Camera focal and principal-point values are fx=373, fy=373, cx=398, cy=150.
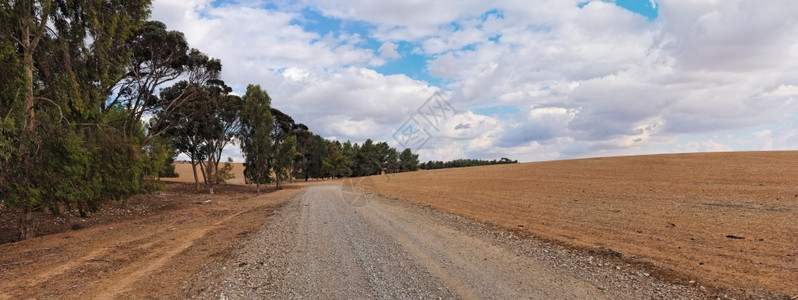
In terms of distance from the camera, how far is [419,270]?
23.1 feet

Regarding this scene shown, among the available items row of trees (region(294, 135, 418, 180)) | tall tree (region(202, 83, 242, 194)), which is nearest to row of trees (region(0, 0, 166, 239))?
tall tree (region(202, 83, 242, 194))

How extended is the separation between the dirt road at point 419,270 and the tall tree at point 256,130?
32.8m

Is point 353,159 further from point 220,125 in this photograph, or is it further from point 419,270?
point 419,270

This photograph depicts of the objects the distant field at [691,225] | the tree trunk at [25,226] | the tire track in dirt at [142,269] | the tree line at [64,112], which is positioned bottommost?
the distant field at [691,225]

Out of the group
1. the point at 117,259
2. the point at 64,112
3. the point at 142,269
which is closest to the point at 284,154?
the point at 64,112

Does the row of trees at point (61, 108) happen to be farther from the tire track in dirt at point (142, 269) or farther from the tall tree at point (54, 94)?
the tire track in dirt at point (142, 269)

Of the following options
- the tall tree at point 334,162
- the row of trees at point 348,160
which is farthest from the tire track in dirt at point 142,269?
the tall tree at point 334,162

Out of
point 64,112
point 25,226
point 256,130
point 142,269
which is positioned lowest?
point 142,269

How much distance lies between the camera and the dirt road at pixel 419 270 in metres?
5.86

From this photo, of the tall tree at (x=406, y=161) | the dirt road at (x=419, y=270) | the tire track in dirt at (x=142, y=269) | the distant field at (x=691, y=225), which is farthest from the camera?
the tall tree at (x=406, y=161)

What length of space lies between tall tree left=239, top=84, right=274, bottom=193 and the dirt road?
32.8 meters

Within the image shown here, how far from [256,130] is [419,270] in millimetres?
38358

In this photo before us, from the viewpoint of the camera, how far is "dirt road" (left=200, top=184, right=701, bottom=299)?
586 centimetres

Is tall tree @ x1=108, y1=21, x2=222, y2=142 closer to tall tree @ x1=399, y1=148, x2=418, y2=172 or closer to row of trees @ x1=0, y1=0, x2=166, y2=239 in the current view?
row of trees @ x1=0, y1=0, x2=166, y2=239
